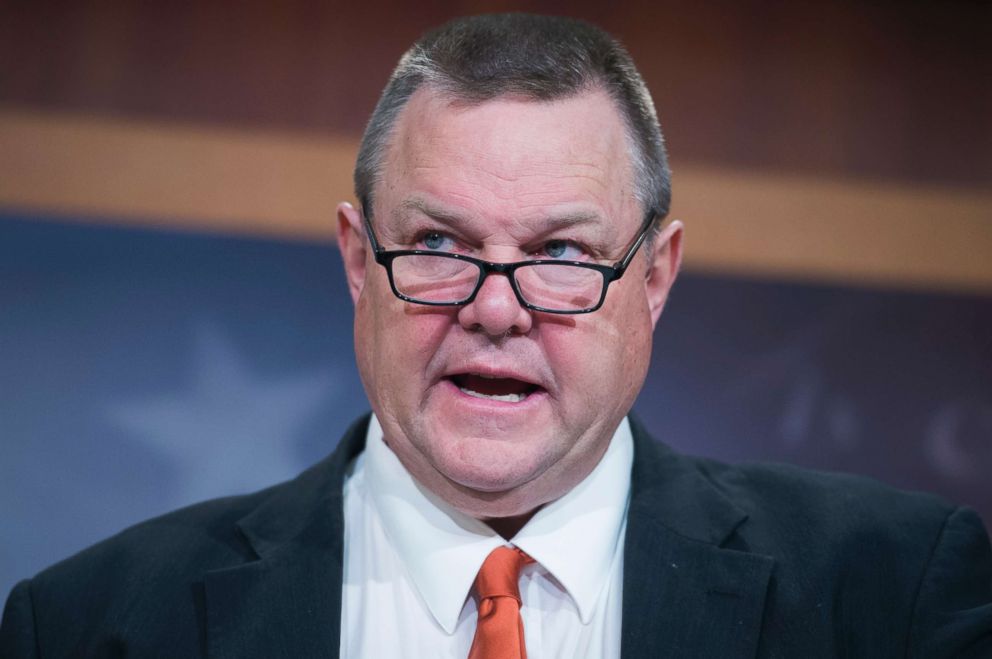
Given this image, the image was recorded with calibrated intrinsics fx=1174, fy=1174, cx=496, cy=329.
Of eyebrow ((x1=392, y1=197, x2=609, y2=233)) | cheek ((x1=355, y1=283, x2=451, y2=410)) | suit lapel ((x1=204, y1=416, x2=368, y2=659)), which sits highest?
eyebrow ((x1=392, y1=197, x2=609, y2=233))

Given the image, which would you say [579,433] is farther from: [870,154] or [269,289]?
[870,154]

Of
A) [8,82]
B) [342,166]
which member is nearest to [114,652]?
[342,166]

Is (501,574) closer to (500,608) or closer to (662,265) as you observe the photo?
(500,608)

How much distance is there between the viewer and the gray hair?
1676 mm

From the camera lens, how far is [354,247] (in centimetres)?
186

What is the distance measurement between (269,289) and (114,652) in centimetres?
110

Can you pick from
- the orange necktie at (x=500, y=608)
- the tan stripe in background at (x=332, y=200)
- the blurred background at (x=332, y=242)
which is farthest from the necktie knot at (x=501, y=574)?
the tan stripe in background at (x=332, y=200)

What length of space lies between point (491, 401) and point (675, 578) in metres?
0.38

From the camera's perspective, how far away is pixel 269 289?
2.67m

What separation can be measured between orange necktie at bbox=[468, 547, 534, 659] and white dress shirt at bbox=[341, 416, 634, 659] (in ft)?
0.06

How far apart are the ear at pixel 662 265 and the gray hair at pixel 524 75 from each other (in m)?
0.05

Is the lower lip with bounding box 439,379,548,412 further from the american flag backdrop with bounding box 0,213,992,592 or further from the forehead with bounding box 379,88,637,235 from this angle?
the american flag backdrop with bounding box 0,213,992,592

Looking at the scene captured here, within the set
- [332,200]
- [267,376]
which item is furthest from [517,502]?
[332,200]

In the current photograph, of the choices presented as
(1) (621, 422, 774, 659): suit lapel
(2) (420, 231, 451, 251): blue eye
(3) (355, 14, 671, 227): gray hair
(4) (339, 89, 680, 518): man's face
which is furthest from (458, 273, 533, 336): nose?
(1) (621, 422, 774, 659): suit lapel
